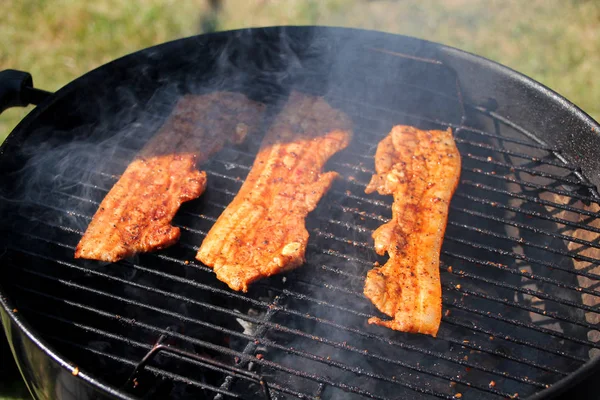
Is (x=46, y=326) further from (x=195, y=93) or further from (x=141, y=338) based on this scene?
(x=195, y=93)

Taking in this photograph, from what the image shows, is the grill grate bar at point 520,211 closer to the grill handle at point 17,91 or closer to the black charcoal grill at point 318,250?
the black charcoal grill at point 318,250

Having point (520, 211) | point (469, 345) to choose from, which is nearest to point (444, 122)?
point (520, 211)

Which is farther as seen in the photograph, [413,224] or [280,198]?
[280,198]

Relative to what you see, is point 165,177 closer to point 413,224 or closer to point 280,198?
point 280,198

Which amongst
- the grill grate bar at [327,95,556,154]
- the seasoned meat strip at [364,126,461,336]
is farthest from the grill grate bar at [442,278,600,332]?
the grill grate bar at [327,95,556,154]

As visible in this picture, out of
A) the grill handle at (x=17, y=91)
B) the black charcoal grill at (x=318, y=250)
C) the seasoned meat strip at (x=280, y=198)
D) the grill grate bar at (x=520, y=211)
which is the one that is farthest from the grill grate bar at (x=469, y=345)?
the grill handle at (x=17, y=91)
